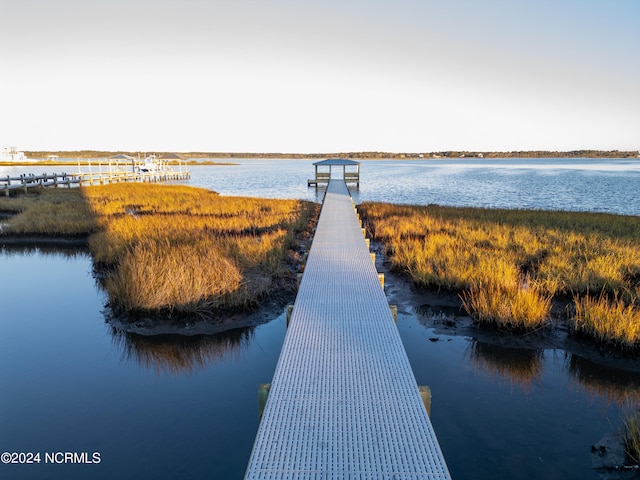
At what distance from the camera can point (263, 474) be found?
273 centimetres

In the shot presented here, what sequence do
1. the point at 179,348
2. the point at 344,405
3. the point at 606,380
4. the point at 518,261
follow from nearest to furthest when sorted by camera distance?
the point at 344,405
the point at 606,380
the point at 179,348
the point at 518,261

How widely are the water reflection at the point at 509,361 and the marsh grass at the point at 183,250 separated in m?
4.32

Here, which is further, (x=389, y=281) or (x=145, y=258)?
(x=389, y=281)

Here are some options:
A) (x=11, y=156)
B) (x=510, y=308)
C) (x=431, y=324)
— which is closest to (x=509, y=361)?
(x=510, y=308)

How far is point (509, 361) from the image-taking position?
5.89m

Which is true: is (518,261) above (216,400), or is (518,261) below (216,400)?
Result: above

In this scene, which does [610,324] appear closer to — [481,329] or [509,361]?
[509,361]

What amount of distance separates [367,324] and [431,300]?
3.50 meters

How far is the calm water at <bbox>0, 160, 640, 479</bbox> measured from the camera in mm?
4039

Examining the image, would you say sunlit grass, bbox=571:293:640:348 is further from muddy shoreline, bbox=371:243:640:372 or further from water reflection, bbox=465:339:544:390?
water reflection, bbox=465:339:544:390

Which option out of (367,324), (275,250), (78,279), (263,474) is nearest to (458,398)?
(367,324)

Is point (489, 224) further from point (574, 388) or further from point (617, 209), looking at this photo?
point (617, 209)

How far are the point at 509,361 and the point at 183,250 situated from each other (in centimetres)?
770

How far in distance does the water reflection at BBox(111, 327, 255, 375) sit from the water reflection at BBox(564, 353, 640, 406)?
5.17 m
